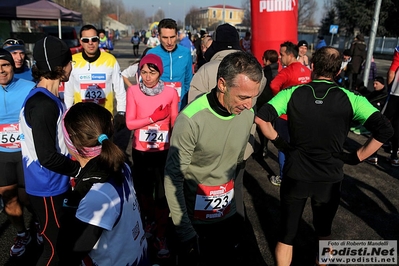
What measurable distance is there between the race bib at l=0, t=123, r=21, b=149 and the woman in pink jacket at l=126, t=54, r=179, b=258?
104 cm

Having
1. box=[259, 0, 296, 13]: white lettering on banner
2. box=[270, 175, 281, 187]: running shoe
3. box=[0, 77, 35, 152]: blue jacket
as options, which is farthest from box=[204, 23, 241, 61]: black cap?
box=[259, 0, 296, 13]: white lettering on banner

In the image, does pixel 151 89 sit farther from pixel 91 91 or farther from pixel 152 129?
pixel 91 91

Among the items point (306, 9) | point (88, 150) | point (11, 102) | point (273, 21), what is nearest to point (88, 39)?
point (11, 102)

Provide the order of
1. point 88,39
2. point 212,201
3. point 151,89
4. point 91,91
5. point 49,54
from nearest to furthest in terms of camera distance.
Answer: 1. point 212,201
2. point 49,54
3. point 151,89
4. point 88,39
5. point 91,91

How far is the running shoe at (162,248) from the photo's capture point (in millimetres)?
3465

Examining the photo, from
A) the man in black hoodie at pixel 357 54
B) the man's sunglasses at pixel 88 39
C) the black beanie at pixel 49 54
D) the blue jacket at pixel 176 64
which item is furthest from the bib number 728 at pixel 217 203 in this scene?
the man in black hoodie at pixel 357 54

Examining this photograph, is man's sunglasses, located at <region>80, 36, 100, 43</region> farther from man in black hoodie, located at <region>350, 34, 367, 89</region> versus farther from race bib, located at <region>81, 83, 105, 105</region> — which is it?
man in black hoodie, located at <region>350, 34, 367, 89</region>

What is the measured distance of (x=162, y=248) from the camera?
3496 mm

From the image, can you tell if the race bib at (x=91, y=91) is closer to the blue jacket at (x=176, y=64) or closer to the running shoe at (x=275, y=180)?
the blue jacket at (x=176, y=64)

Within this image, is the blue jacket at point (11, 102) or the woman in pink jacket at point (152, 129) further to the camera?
the woman in pink jacket at point (152, 129)

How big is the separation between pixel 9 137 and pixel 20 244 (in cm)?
112

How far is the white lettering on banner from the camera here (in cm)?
691

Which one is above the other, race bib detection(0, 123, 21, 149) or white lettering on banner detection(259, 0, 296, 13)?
white lettering on banner detection(259, 0, 296, 13)

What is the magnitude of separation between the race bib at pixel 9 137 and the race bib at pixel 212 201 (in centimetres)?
191
